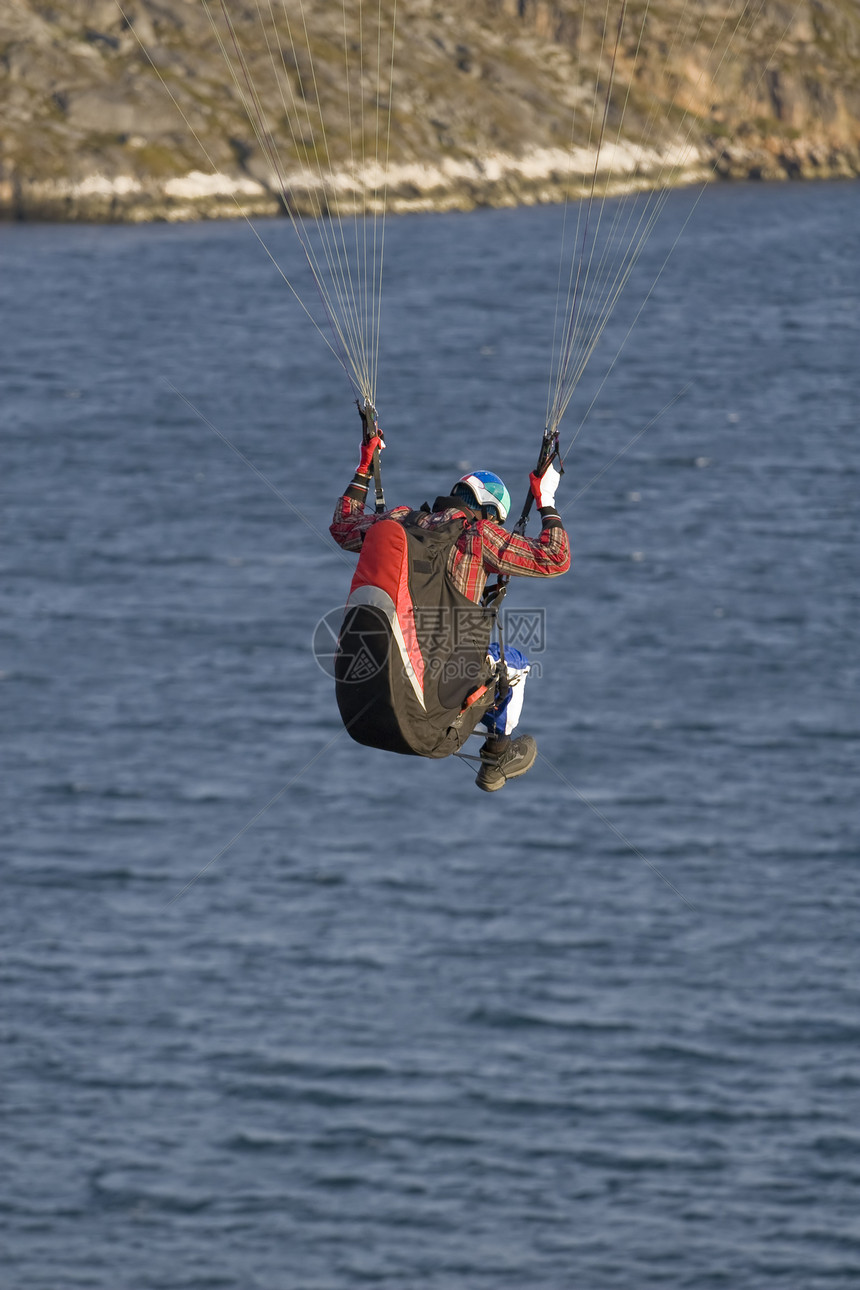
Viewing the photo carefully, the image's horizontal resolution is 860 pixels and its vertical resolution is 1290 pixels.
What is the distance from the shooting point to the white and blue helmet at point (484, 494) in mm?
20062

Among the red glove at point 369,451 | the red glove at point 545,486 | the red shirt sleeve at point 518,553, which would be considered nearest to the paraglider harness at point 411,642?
the red glove at point 545,486

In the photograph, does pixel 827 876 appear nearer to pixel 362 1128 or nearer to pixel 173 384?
pixel 362 1128

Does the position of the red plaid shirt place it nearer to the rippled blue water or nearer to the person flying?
the person flying

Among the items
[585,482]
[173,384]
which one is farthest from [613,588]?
[173,384]

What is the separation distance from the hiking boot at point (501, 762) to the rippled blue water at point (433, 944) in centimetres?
9773

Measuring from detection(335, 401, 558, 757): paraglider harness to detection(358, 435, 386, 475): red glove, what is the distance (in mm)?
497

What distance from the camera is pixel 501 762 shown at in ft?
70.7

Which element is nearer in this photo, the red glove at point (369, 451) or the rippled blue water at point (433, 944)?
the red glove at point (369, 451)

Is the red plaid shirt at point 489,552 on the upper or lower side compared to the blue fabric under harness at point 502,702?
upper

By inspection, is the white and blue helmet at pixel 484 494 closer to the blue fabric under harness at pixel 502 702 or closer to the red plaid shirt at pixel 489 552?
the red plaid shirt at pixel 489 552

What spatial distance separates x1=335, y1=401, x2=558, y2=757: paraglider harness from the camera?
1872cm

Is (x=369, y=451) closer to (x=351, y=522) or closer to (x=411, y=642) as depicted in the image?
(x=351, y=522)

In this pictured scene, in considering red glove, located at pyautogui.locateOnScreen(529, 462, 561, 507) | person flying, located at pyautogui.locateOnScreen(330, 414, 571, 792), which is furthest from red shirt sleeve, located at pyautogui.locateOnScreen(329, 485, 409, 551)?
red glove, located at pyautogui.locateOnScreen(529, 462, 561, 507)

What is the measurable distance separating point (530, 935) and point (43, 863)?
125ft
